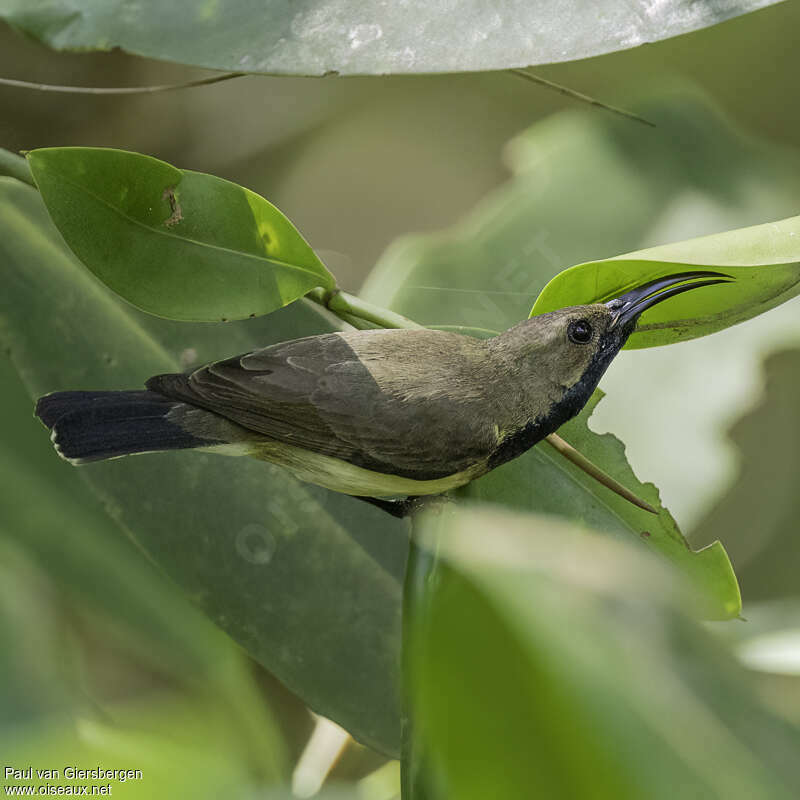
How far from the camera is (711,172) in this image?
6.77ft

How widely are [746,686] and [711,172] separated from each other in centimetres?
165

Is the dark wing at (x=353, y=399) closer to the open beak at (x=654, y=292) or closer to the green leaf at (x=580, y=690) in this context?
the open beak at (x=654, y=292)

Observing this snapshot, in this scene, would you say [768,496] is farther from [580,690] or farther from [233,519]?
[580,690]

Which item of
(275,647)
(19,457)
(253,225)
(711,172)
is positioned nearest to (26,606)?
(19,457)

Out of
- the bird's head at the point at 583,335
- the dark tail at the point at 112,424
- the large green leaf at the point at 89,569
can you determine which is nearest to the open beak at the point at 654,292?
the bird's head at the point at 583,335

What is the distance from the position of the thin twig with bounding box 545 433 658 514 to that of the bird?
0.08 m

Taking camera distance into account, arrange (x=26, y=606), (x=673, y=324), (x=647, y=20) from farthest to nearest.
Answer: (x=26, y=606) < (x=673, y=324) < (x=647, y=20)

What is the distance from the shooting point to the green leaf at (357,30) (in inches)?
51.5

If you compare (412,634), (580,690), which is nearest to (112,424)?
(412,634)

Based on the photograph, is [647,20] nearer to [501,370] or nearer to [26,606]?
[501,370]

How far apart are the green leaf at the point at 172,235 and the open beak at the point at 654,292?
464 mm

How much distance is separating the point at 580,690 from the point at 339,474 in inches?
39.9

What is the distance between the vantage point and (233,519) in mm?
1644

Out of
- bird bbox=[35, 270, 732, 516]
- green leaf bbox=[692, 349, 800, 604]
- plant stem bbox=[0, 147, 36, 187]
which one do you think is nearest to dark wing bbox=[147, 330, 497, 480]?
bird bbox=[35, 270, 732, 516]
